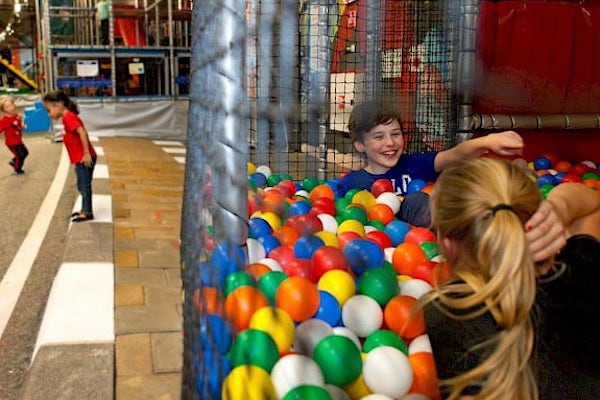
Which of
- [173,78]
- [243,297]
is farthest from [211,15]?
[173,78]

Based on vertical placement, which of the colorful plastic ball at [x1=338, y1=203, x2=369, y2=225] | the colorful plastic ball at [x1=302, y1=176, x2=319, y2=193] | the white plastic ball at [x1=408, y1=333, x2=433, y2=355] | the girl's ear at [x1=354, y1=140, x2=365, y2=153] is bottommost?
the white plastic ball at [x1=408, y1=333, x2=433, y2=355]

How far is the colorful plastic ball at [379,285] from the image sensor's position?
186 cm

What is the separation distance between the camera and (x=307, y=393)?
1338 mm

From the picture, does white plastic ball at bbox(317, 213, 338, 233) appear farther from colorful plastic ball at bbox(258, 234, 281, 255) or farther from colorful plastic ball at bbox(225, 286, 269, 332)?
colorful plastic ball at bbox(225, 286, 269, 332)

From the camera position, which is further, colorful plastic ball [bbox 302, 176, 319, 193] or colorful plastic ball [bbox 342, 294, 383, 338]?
colorful plastic ball [bbox 302, 176, 319, 193]

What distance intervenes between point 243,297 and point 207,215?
0.18m

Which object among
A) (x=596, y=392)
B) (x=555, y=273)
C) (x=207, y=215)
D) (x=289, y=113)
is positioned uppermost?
(x=289, y=113)

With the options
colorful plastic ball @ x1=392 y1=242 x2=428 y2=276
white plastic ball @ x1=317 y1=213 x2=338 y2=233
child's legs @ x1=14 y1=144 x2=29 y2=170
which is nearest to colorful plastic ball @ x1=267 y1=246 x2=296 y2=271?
colorful plastic ball @ x1=392 y1=242 x2=428 y2=276

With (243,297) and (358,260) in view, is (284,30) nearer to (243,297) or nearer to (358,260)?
(243,297)

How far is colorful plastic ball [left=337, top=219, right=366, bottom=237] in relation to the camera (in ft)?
8.24

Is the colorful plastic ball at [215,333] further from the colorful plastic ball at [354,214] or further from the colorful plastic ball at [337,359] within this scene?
the colorful plastic ball at [354,214]

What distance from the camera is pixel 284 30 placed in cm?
90

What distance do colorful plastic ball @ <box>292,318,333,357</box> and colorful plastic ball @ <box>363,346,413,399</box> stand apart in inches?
5.2

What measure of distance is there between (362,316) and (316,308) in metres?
0.13
